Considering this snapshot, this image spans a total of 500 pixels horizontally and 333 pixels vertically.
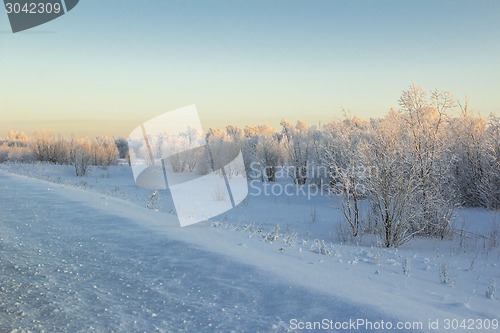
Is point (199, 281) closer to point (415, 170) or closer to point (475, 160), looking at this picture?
point (415, 170)

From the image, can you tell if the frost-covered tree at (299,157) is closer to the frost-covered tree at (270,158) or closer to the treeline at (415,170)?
the frost-covered tree at (270,158)

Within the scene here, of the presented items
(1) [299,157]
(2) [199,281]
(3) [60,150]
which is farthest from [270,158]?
(2) [199,281]

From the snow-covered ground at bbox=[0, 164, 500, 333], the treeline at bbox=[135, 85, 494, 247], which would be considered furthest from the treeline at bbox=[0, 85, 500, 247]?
the snow-covered ground at bbox=[0, 164, 500, 333]

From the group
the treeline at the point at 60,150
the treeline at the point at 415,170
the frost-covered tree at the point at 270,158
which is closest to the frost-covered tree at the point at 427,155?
the treeline at the point at 415,170

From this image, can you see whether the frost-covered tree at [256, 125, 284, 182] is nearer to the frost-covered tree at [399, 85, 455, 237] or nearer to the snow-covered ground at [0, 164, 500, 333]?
the frost-covered tree at [399, 85, 455, 237]

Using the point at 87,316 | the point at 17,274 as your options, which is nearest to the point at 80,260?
the point at 17,274

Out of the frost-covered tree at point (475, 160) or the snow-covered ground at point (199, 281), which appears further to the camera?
the frost-covered tree at point (475, 160)

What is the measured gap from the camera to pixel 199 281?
421 cm

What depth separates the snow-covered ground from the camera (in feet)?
11.1

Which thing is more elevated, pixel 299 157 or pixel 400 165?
pixel 400 165

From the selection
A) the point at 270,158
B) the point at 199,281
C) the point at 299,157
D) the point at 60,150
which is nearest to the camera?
the point at 199,281

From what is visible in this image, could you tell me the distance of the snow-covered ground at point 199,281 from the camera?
133 inches

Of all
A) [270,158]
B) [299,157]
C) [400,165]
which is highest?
[400,165]

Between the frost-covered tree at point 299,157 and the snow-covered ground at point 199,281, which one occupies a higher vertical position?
the snow-covered ground at point 199,281
